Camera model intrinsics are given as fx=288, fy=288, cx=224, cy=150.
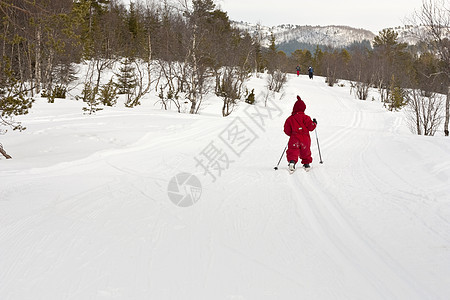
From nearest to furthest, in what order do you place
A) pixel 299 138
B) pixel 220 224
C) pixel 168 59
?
pixel 220 224
pixel 299 138
pixel 168 59

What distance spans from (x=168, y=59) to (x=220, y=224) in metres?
17.6

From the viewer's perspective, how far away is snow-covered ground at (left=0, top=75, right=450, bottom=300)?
2.41 meters

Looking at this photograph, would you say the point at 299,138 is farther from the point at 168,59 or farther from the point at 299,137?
the point at 168,59

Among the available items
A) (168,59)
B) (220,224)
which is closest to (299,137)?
(220,224)

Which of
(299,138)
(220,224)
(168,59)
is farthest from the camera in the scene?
(168,59)

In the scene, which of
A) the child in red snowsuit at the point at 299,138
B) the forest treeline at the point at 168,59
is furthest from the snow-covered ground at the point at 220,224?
the forest treeline at the point at 168,59

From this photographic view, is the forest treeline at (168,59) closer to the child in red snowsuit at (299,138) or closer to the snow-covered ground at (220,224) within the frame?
the snow-covered ground at (220,224)

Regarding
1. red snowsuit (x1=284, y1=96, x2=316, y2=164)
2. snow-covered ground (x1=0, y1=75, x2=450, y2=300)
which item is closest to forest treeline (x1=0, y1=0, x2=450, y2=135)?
snow-covered ground (x1=0, y1=75, x2=450, y2=300)

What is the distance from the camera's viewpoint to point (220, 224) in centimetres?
357

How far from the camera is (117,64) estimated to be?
35938 millimetres

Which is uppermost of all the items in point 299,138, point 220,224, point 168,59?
point 168,59

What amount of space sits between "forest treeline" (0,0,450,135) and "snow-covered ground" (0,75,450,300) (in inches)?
93.8

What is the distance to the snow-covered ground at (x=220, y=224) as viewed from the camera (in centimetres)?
241

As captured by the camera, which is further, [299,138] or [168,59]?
[168,59]
